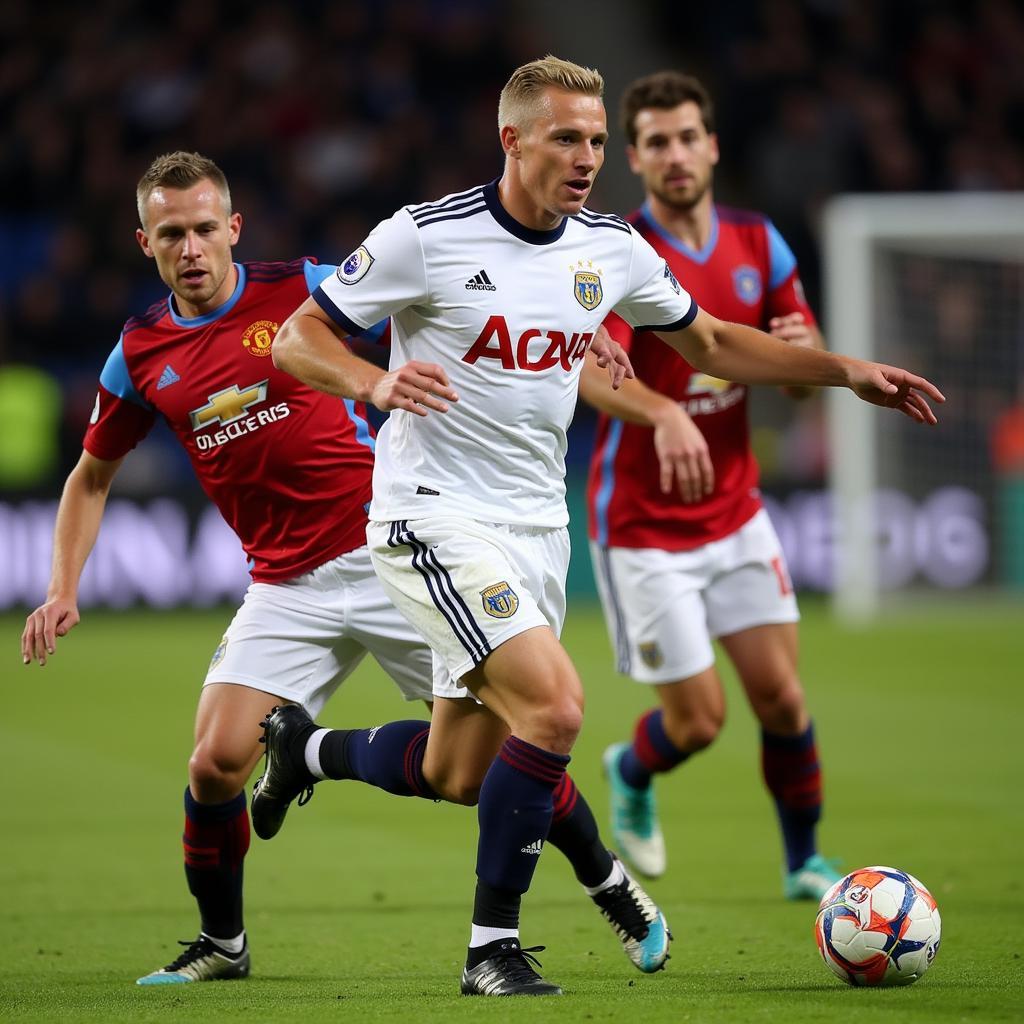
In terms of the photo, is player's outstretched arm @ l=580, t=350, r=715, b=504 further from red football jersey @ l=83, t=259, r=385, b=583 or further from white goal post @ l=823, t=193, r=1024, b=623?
white goal post @ l=823, t=193, r=1024, b=623

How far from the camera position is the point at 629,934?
16.3 feet

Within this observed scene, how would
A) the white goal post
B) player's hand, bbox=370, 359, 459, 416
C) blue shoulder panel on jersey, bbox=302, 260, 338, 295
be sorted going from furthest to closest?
1. the white goal post
2. blue shoulder panel on jersey, bbox=302, 260, 338, 295
3. player's hand, bbox=370, 359, 459, 416

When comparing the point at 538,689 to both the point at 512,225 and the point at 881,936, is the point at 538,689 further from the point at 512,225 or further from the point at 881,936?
the point at 512,225

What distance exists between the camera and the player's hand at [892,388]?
4.88 metres

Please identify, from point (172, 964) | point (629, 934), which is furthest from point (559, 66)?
point (172, 964)

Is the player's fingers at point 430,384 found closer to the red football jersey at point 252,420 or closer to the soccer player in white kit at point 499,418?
the soccer player in white kit at point 499,418

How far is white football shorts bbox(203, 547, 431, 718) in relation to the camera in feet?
17.2

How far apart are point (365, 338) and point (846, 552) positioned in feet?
34.0

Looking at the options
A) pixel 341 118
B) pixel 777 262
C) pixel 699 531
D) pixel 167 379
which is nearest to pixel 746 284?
pixel 777 262

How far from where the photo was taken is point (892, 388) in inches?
192

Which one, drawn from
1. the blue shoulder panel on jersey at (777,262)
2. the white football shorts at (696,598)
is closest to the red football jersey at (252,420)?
the white football shorts at (696,598)

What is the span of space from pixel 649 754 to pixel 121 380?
249 cm

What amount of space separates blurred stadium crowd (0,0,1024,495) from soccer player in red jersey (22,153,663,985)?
1127 cm

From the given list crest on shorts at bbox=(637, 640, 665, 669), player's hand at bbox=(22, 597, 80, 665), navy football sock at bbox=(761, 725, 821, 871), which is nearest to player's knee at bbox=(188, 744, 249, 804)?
player's hand at bbox=(22, 597, 80, 665)
